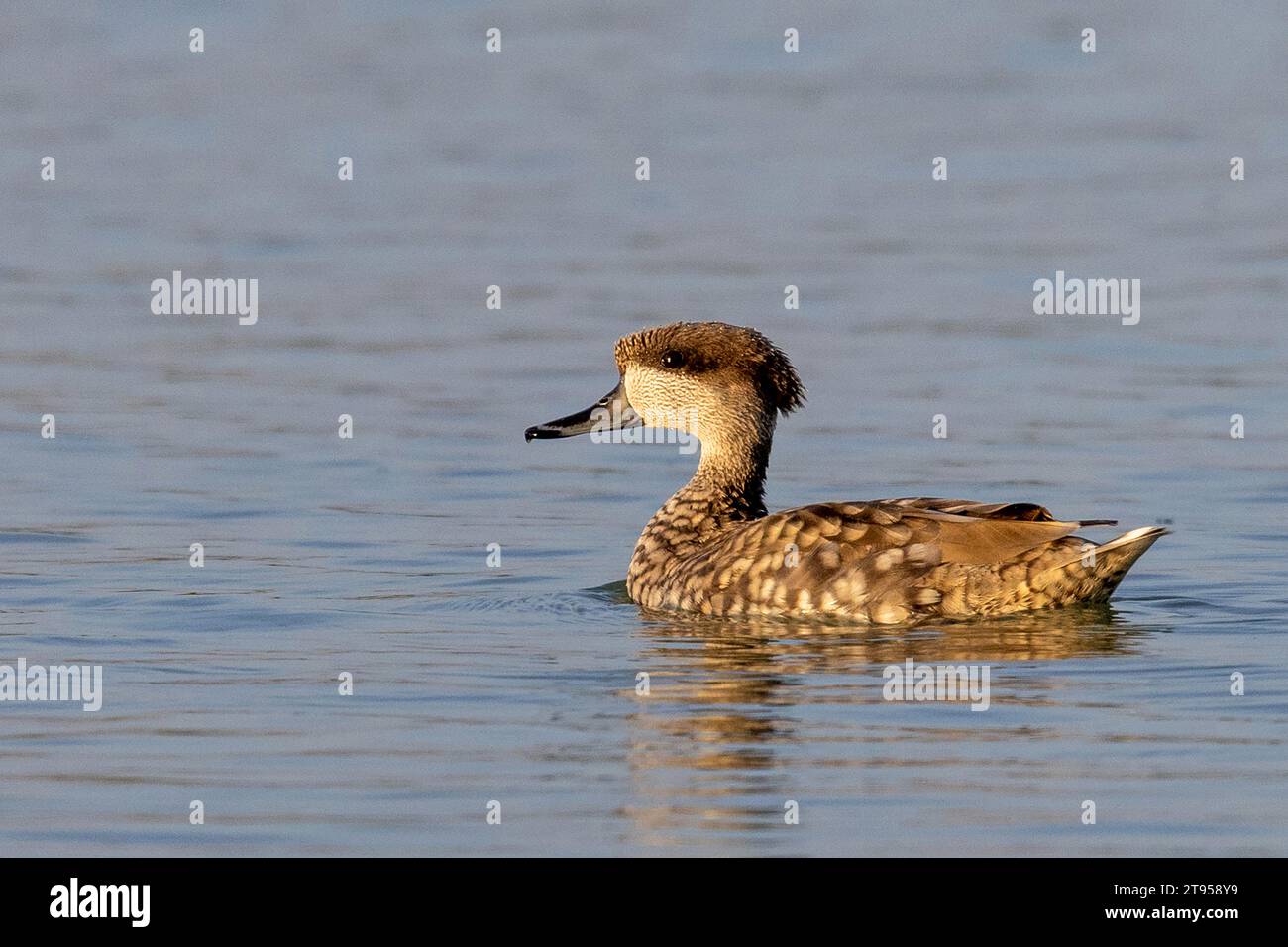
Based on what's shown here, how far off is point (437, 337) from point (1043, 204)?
22.0ft

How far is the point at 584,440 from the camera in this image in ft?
56.9

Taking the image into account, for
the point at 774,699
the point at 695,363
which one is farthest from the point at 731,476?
the point at 774,699

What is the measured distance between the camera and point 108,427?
1695cm

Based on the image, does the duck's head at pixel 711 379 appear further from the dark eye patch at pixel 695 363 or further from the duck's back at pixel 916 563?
the duck's back at pixel 916 563

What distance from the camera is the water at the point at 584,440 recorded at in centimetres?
914

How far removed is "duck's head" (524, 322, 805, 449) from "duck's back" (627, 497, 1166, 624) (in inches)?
44.5

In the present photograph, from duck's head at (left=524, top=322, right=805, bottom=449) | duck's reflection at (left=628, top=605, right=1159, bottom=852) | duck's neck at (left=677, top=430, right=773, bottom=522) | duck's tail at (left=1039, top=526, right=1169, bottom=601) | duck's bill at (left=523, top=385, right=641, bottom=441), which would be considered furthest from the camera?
duck's bill at (left=523, top=385, right=641, bottom=441)

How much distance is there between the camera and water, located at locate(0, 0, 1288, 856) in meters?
9.14

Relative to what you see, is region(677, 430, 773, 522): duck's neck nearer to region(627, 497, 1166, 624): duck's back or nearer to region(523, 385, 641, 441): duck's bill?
region(523, 385, 641, 441): duck's bill

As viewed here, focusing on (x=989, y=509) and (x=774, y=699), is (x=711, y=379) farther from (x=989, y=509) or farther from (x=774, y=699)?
(x=774, y=699)

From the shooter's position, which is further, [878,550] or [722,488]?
[722,488]

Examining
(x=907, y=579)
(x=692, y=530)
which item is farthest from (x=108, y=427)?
(x=907, y=579)

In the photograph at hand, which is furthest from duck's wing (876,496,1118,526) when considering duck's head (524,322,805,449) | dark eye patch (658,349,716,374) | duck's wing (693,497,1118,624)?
dark eye patch (658,349,716,374)

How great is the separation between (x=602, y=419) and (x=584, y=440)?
12.1ft
